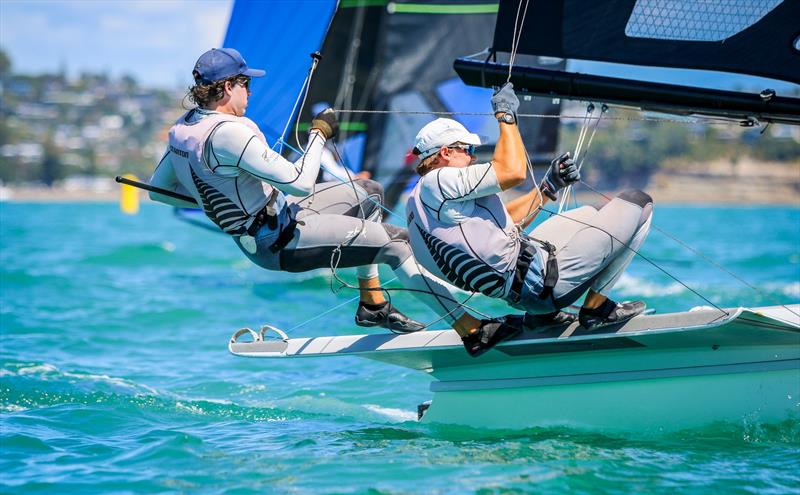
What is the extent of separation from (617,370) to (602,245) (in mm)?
709

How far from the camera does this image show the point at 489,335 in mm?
4262

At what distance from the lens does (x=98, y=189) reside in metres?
84.6

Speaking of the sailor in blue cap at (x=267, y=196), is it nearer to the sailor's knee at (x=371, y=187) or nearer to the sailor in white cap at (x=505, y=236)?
the sailor's knee at (x=371, y=187)

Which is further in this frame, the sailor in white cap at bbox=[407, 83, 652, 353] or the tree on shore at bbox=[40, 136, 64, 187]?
the tree on shore at bbox=[40, 136, 64, 187]

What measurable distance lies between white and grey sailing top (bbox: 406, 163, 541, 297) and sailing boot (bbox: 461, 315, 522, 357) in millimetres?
290

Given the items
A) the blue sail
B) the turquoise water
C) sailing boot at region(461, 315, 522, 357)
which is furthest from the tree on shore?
sailing boot at region(461, 315, 522, 357)

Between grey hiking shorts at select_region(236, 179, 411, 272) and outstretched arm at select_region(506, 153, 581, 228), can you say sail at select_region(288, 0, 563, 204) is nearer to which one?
grey hiking shorts at select_region(236, 179, 411, 272)

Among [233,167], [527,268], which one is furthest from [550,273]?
[233,167]

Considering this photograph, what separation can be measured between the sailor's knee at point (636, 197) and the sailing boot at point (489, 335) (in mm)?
682

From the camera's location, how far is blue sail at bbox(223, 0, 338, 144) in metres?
8.53

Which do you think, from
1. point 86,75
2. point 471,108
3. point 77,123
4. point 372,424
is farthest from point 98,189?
point 372,424

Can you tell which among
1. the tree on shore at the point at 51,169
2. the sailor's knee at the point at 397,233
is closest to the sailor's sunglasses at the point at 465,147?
the sailor's knee at the point at 397,233

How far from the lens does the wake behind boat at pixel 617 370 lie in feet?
13.8

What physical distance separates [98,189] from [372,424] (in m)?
83.6
